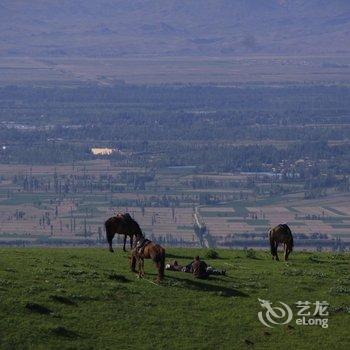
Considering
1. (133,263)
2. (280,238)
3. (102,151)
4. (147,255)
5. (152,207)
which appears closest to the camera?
(147,255)

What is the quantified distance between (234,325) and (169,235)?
30.0 m

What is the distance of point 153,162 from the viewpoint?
69.1 m

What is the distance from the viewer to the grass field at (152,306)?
14.5 metres

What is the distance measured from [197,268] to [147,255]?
0.74m

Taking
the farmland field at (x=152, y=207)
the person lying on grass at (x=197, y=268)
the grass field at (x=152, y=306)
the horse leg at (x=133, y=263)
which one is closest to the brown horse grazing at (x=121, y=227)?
the grass field at (x=152, y=306)

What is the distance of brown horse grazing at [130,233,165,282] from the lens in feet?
54.8

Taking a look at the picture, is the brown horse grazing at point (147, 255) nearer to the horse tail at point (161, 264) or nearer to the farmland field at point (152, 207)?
the horse tail at point (161, 264)

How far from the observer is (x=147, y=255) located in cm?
1695

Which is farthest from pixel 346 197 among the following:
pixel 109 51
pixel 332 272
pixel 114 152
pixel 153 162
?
pixel 109 51

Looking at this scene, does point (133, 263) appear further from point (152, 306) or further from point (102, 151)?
point (102, 151)

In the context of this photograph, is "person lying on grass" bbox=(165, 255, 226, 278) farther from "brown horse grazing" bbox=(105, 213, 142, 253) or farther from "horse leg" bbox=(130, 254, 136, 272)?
"brown horse grazing" bbox=(105, 213, 142, 253)
